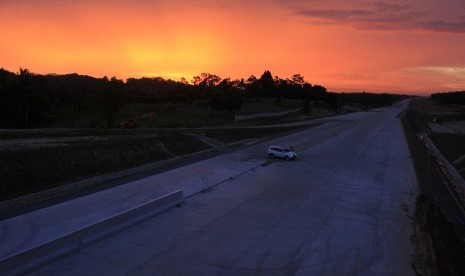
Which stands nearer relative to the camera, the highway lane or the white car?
the highway lane

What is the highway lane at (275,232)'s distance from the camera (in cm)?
1872

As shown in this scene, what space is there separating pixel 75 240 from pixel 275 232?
1035 cm

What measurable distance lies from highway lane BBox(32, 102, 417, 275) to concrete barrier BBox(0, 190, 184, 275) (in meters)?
0.46

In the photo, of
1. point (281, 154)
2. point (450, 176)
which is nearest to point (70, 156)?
point (281, 154)

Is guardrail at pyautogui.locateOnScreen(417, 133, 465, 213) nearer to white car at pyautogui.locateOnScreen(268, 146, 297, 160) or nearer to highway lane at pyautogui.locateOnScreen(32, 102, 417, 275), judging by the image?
highway lane at pyautogui.locateOnScreen(32, 102, 417, 275)

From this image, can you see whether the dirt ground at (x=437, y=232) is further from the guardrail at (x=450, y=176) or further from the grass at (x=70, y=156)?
the grass at (x=70, y=156)

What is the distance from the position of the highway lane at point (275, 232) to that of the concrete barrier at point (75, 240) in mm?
465

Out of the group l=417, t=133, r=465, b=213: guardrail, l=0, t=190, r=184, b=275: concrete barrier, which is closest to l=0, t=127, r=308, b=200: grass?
l=0, t=190, r=184, b=275: concrete barrier

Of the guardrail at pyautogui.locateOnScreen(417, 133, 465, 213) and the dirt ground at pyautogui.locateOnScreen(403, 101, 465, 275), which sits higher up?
the dirt ground at pyautogui.locateOnScreen(403, 101, 465, 275)

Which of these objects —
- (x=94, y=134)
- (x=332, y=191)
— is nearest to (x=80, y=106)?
(x=94, y=134)

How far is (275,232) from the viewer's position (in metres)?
23.2

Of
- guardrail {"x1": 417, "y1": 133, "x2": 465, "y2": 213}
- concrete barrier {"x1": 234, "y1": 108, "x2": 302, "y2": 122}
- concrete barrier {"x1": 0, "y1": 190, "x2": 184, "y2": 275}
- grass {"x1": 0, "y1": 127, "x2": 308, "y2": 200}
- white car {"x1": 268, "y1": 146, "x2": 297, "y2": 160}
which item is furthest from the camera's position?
concrete barrier {"x1": 234, "y1": 108, "x2": 302, "y2": 122}

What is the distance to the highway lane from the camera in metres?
18.7

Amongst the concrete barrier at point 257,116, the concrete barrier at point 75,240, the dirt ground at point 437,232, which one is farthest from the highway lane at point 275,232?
the concrete barrier at point 257,116
